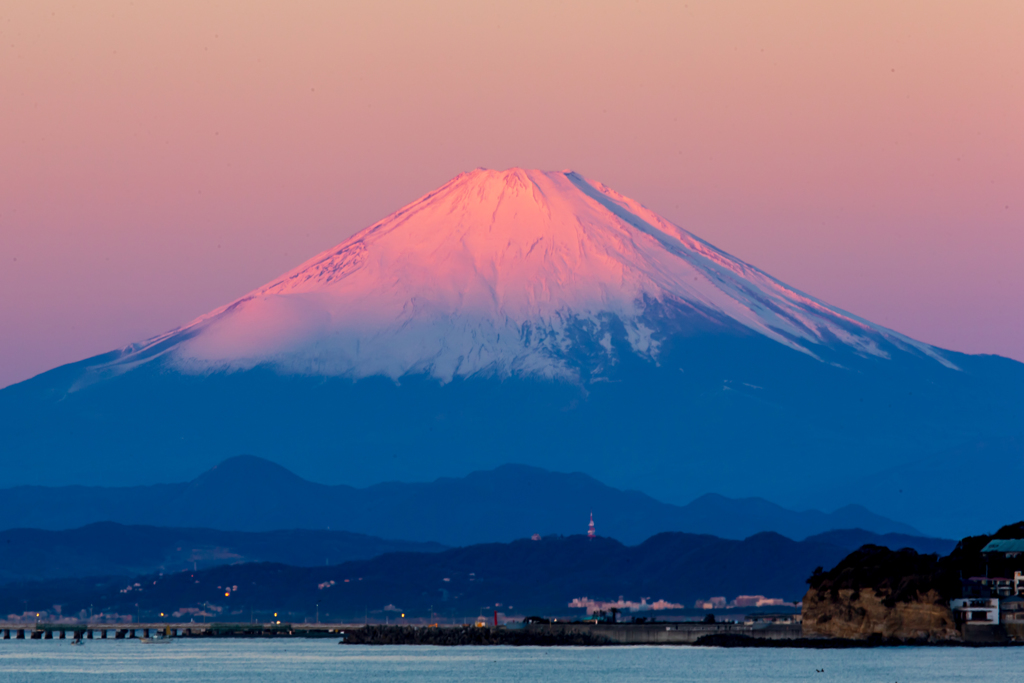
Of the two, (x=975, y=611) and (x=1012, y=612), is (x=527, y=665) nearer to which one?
(x=975, y=611)

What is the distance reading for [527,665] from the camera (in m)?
134

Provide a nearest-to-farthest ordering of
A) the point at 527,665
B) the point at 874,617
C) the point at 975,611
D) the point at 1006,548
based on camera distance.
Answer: the point at 527,665
the point at 975,611
the point at 874,617
the point at 1006,548

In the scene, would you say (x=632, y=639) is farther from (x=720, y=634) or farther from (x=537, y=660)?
(x=537, y=660)

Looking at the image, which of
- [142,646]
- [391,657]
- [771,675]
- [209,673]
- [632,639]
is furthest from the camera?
[142,646]

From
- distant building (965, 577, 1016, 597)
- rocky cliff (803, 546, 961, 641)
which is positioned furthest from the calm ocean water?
distant building (965, 577, 1016, 597)

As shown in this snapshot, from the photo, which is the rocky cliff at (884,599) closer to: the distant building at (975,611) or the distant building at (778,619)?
the distant building at (975,611)

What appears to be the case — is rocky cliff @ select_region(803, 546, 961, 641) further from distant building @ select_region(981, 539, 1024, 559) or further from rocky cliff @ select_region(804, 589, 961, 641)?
distant building @ select_region(981, 539, 1024, 559)

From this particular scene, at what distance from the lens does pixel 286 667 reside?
138 meters

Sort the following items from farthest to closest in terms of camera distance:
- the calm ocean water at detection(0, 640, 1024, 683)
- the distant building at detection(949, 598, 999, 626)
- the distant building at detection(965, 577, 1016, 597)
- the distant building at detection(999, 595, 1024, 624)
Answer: the distant building at detection(965, 577, 1016, 597), the distant building at detection(999, 595, 1024, 624), the distant building at detection(949, 598, 999, 626), the calm ocean water at detection(0, 640, 1024, 683)

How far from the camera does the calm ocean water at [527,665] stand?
11581cm

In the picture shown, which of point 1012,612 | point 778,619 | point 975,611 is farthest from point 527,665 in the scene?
point 778,619

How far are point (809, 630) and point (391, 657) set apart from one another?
3247cm

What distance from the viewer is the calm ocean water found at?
4560 inches

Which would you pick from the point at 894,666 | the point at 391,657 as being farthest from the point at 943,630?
the point at 391,657
